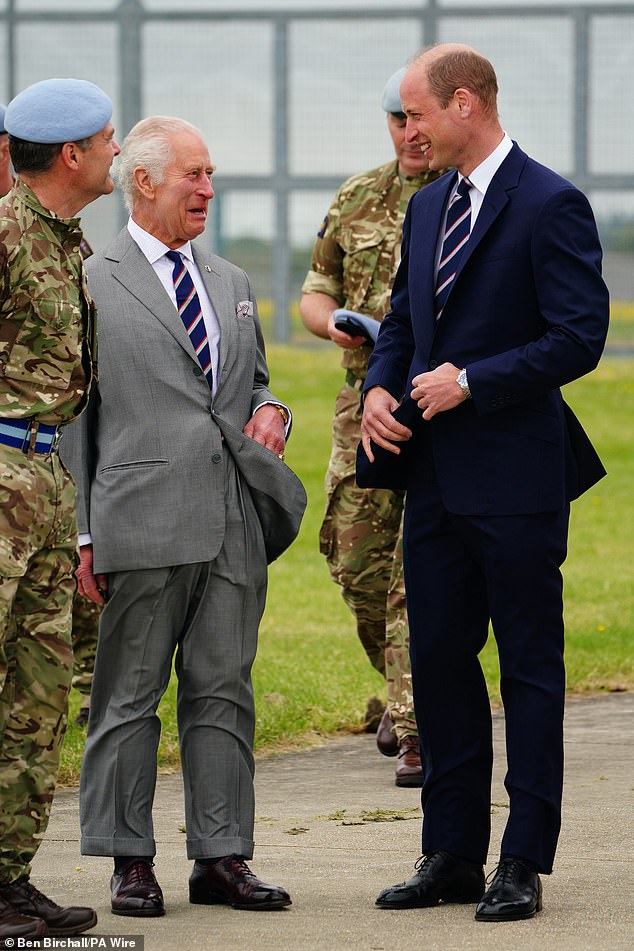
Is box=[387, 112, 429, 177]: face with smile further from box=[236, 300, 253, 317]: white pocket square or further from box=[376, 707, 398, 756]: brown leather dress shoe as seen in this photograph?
box=[376, 707, 398, 756]: brown leather dress shoe

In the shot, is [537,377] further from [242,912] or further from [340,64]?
[340,64]

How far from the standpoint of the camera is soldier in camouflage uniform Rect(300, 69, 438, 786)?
6781 mm

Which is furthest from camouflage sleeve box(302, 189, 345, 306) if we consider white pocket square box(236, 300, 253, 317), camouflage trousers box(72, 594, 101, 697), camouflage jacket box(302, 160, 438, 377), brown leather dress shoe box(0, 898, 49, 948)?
brown leather dress shoe box(0, 898, 49, 948)

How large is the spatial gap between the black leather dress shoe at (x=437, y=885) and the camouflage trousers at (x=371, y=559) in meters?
1.85

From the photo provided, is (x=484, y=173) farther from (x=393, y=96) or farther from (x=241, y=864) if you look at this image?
(x=393, y=96)

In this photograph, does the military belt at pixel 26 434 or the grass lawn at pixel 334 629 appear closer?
the military belt at pixel 26 434

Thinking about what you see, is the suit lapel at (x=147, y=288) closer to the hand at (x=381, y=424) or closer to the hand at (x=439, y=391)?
the hand at (x=381, y=424)

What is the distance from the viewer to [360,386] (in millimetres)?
6859

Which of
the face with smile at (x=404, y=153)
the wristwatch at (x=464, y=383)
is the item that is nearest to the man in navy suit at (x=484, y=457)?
the wristwatch at (x=464, y=383)

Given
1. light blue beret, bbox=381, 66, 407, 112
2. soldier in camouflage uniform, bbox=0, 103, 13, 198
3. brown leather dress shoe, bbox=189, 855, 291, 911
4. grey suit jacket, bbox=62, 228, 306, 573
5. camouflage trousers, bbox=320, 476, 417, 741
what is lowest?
brown leather dress shoe, bbox=189, 855, 291, 911

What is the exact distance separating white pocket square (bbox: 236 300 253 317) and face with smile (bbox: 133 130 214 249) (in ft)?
0.79

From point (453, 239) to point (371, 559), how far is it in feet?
7.50

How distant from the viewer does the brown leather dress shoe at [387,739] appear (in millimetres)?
6863

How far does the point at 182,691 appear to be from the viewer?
498cm
